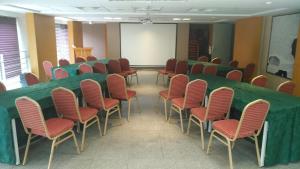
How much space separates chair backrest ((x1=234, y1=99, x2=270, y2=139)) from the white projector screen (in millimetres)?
9425

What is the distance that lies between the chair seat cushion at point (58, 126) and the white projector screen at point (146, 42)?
8.90 meters

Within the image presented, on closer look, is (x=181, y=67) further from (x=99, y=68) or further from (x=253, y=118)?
(x=253, y=118)

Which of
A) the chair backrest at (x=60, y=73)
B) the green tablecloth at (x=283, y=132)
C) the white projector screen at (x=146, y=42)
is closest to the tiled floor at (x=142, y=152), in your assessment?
the green tablecloth at (x=283, y=132)

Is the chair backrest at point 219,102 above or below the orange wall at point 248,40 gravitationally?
below

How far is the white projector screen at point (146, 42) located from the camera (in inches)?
467

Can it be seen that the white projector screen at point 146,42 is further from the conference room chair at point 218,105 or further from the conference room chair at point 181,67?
the conference room chair at point 218,105

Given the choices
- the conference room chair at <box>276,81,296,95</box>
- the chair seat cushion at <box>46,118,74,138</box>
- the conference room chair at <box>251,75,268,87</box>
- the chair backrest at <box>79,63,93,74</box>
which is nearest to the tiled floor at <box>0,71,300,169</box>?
the chair seat cushion at <box>46,118,74,138</box>

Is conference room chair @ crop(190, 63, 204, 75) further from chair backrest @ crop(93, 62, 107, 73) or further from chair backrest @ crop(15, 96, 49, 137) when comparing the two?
chair backrest @ crop(15, 96, 49, 137)

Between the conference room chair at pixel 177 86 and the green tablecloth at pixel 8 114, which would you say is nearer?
the green tablecloth at pixel 8 114

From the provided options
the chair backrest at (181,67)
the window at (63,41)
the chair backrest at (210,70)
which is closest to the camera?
the chair backrest at (210,70)

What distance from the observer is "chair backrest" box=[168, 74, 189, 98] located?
4519 millimetres

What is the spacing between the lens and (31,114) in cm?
284

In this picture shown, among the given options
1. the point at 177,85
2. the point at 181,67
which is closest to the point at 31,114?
the point at 177,85

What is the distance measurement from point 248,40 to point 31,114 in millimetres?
7634
